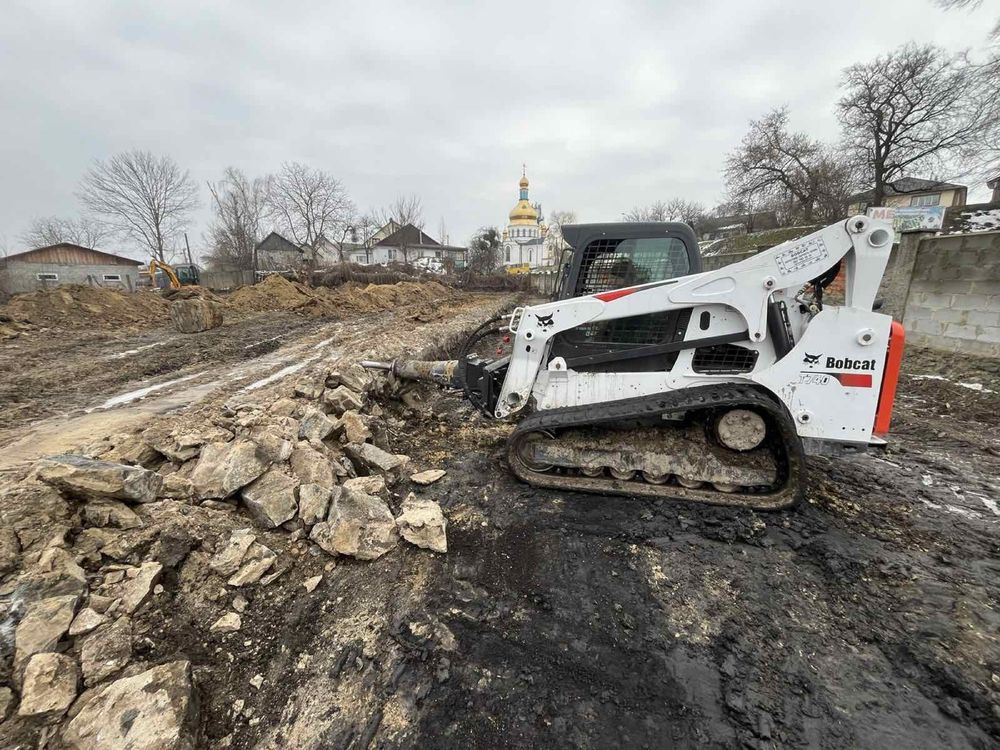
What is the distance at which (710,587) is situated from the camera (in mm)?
2668

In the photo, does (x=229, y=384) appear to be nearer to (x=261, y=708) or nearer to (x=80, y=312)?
(x=261, y=708)

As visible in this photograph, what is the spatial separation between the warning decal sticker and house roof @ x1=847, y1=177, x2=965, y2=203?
2873 cm

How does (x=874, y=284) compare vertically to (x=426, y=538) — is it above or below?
above

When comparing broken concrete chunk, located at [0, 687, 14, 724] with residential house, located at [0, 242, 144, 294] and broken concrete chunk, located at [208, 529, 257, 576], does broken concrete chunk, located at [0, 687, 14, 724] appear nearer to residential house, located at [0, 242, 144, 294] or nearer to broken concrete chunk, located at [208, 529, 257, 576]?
broken concrete chunk, located at [208, 529, 257, 576]

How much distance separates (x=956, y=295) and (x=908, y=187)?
117ft

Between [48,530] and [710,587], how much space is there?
382 centimetres

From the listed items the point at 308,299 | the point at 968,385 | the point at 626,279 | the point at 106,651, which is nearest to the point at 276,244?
the point at 308,299

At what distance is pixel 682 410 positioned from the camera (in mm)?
3637

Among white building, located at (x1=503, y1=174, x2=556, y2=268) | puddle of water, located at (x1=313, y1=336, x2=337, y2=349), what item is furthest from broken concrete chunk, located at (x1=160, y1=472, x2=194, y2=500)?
white building, located at (x1=503, y1=174, x2=556, y2=268)

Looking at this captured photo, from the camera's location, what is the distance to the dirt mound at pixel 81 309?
10344 mm

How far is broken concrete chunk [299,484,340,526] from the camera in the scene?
300 centimetres

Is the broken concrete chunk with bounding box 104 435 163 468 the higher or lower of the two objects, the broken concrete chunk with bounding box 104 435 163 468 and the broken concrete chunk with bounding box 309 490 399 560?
the higher

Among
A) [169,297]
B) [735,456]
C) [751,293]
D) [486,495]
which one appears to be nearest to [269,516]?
[486,495]

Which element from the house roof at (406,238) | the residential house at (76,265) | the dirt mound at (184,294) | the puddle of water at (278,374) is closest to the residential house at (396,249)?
the house roof at (406,238)
